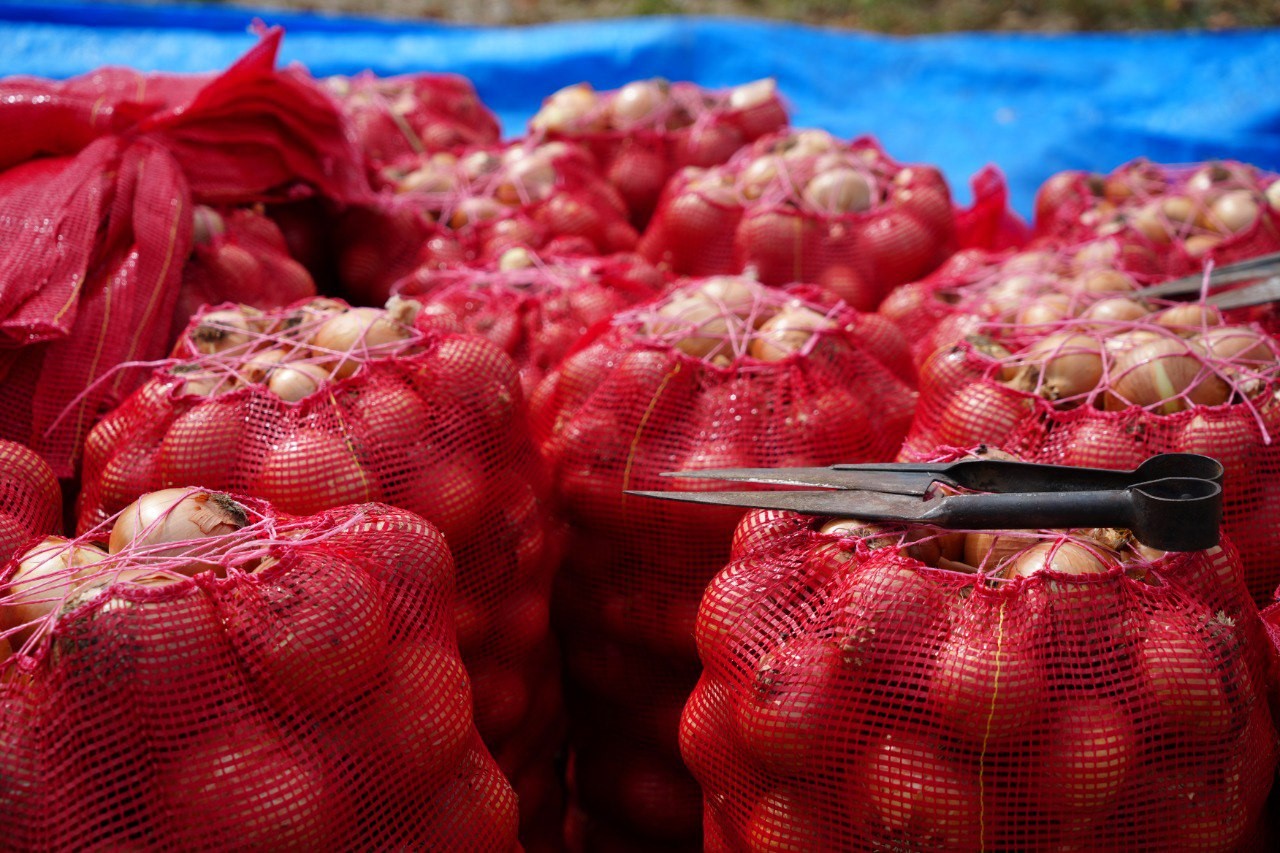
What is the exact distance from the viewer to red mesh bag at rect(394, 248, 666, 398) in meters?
2.23

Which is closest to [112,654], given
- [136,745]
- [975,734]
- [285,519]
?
[136,745]

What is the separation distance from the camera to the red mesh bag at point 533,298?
223cm

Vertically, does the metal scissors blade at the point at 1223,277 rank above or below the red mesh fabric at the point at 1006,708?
above

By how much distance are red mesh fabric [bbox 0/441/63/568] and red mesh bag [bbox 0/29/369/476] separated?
0.34 m

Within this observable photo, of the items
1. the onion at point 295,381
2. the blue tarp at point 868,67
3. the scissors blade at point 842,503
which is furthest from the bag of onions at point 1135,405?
the blue tarp at point 868,67

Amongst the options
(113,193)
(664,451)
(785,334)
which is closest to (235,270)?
(113,193)

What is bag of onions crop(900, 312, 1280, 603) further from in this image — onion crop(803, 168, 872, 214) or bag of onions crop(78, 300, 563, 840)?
onion crop(803, 168, 872, 214)

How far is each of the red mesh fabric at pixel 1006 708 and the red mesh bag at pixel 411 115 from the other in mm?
2141

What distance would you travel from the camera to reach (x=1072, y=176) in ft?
9.65

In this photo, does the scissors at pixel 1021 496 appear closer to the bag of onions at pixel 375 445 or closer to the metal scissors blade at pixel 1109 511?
the metal scissors blade at pixel 1109 511

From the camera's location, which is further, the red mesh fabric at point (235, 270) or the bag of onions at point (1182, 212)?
the bag of onions at point (1182, 212)

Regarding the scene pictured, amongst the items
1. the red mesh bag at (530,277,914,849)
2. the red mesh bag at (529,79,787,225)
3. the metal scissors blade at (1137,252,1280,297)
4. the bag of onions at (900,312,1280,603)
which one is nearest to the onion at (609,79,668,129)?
the red mesh bag at (529,79,787,225)

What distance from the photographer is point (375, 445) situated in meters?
1.60

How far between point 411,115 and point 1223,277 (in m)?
2.26
